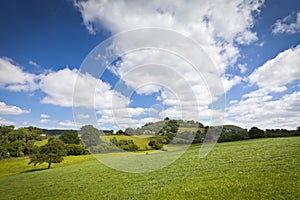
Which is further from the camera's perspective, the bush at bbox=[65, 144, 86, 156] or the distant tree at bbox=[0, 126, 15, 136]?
the distant tree at bbox=[0, 126, 15, 136]

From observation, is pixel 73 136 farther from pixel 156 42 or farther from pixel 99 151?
pixel 156 42

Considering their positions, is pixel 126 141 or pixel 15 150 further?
pixel 15 150

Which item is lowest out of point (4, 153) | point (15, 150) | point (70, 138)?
point (4, 153)

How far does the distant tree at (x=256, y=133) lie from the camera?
7399 centimetres

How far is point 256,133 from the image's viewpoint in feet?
246

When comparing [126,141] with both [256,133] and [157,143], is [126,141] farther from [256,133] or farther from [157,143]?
[256,133]


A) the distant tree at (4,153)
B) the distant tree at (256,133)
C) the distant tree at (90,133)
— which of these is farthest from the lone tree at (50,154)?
the distant tree at (256,133)

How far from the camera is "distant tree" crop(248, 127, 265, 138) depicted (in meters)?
74.0

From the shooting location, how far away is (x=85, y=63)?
61.6 feet

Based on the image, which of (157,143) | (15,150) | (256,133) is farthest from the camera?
(15,150)

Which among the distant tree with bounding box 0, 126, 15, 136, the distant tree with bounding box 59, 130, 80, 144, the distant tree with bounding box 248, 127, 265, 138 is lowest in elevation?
the distant tree with bounding box 248, 127, 265, 138

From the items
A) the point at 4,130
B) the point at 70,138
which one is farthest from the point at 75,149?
the point at 4,130

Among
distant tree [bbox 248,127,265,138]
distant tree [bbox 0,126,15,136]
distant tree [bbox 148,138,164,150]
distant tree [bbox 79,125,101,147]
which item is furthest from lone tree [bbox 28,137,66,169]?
distant tree [bbox 0,126,15,136]

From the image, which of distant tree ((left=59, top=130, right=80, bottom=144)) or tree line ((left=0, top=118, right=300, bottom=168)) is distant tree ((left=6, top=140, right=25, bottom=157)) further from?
distant tree ((left=59, top=130, right=80, bottom=144))
